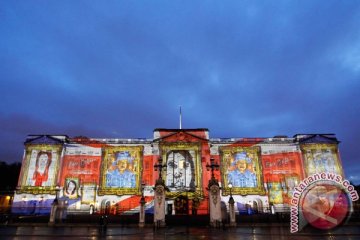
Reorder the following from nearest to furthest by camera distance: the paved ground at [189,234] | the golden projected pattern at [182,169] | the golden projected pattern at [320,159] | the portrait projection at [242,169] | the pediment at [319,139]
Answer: the paved ground at [189,234]
the golden projected pattern at [182,169]
the portrait projection at [242,169]
the golden projected pattern at [320,159]
the pediment at [319,139]

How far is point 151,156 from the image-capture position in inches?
1975

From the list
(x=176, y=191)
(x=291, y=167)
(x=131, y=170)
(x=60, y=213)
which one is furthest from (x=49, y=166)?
(x=291, y=167)

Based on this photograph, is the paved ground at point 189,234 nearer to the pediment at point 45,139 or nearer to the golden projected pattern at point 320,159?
the golden projected pattern at point 320,159

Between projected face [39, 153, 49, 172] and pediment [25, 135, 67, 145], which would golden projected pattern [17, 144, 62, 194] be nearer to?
projected face [39, 153, 49, 172]

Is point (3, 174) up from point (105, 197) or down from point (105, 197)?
up

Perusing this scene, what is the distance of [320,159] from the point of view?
161 feet

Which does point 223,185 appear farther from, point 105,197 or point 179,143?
point 105,197

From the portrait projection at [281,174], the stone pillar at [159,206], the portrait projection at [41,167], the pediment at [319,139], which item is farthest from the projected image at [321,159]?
the portrait projection at [41,167]

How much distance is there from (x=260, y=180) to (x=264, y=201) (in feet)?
12.5

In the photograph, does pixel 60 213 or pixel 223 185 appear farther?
pixel 223 185

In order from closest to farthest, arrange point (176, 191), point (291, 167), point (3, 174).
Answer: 1. point (176, 191)
2. point (291, 167)
3. point (3, 174)

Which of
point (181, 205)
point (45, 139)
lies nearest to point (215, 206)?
point (181, 205)

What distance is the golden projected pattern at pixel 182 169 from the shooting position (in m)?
46.4

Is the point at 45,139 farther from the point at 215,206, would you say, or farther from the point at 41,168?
the point at 215,206
